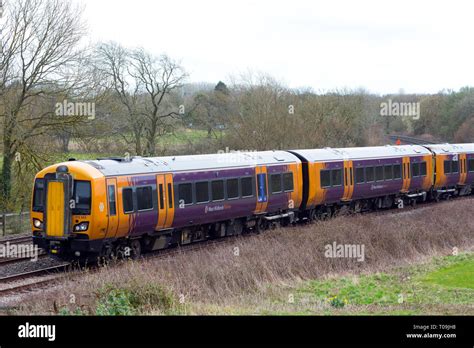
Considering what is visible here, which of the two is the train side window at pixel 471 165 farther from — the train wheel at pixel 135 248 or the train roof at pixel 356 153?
the train wheel at pixel 135 248

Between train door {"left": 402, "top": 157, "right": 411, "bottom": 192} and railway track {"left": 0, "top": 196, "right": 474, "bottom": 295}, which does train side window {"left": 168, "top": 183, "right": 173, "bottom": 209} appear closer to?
railway track {"left": 0, "top": 196, "right": 474, "bottom": 295}

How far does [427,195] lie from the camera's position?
35.2 m

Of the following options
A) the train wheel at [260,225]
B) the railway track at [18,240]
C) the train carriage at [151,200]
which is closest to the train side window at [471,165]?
the train carriage at [151,200]

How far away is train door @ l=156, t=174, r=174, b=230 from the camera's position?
1900cm

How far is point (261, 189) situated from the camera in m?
23.4

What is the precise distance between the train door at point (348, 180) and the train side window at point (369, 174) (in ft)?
3.78

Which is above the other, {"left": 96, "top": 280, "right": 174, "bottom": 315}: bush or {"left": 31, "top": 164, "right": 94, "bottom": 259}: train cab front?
{"left": 31, "top": 164, "right": 94, "bottom": 259}: train cab front

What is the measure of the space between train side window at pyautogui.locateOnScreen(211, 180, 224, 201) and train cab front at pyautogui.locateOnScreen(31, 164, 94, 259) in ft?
16.8

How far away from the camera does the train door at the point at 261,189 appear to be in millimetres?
23234

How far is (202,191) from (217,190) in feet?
2.65

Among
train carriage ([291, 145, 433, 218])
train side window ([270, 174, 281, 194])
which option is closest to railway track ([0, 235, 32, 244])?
train side window ([270, 174, 281, 194])

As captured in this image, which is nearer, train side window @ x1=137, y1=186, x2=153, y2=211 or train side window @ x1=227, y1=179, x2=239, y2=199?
train side window @ x1=137, y1=186, x2=153, y2=211

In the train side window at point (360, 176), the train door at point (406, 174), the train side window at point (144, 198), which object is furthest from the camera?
the train door at point (406, 174)
